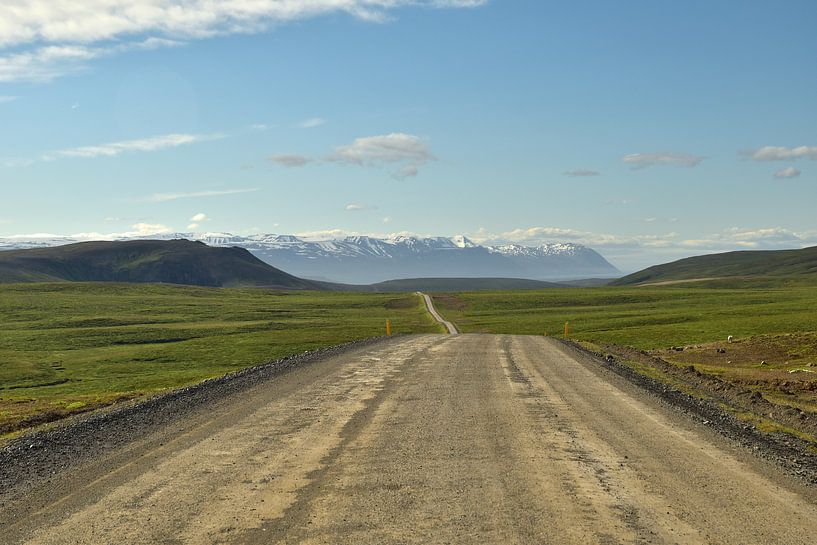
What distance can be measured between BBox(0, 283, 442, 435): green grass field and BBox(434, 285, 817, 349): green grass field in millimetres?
9477

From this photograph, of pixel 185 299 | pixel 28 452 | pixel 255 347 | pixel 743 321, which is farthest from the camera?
pixel 185 299

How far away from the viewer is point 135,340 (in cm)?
6694

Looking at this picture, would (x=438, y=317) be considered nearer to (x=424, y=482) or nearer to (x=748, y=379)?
(x=748, y=379)

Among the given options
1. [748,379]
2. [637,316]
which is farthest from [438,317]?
[748,379]

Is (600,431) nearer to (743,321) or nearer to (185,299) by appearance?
(743,321)

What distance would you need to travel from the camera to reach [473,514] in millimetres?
9367

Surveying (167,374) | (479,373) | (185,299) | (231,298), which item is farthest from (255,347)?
(231,298)

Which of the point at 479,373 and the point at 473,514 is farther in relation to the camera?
the point at 479,373

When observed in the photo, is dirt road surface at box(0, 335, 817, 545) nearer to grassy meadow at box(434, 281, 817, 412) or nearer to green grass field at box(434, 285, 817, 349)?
grassy meadow at box(434, 281, 817, 412)

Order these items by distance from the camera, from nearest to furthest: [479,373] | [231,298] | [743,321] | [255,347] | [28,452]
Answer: [28,452] < [479,373] < [255,347] < [743,321] < [231,298]

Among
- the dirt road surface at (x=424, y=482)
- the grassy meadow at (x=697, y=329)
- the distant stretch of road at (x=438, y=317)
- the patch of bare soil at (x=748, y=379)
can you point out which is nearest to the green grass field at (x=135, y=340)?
the distant stretch of road at (x=438, y=317)

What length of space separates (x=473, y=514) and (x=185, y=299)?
5162 inches

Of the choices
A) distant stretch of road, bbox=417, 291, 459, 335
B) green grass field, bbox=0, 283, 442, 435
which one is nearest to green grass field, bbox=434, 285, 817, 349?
distant stretch of road, bbox=417, 291, 459, 335

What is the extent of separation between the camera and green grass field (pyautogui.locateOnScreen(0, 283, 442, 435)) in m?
36.4
